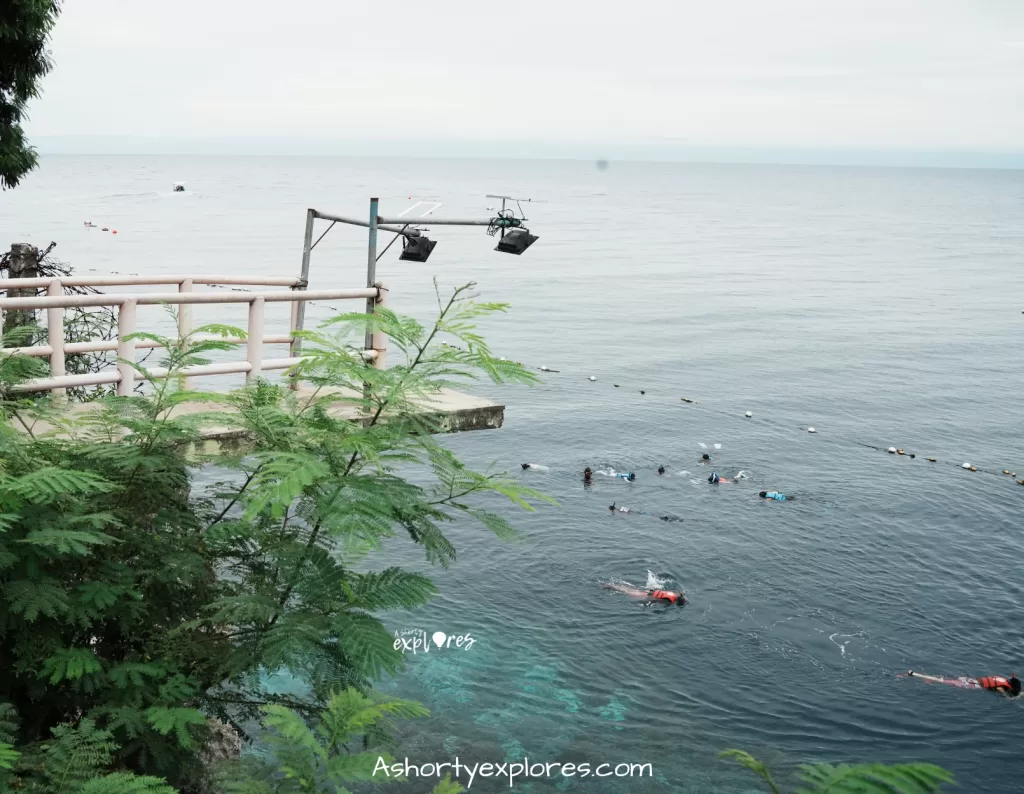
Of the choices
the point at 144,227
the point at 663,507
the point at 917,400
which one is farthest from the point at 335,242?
the point at 663,507

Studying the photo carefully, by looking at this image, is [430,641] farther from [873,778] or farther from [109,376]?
[873,778]

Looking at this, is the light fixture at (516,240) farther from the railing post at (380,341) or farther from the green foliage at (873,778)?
the green foliage at (873,778)

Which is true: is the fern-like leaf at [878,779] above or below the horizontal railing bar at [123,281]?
below

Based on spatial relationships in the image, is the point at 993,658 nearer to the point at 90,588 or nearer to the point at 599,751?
the point at 599,751

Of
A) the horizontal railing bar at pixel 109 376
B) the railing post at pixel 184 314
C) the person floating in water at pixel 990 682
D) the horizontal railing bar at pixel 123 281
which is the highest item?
the horizontal railing bar at pixel 123 281

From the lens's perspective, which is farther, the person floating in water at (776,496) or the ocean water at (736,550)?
the person floating in water at (776,496)

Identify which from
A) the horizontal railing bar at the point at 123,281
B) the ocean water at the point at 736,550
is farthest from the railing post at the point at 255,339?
the ocean water at the point at 736,550

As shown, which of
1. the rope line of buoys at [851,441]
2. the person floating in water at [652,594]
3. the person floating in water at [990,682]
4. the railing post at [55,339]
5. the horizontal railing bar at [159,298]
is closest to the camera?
the horizontal railing bar at [159,298]

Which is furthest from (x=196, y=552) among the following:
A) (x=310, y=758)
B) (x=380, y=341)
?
(x=380, y=341)
